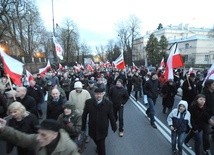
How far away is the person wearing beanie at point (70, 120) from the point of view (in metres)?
3.14

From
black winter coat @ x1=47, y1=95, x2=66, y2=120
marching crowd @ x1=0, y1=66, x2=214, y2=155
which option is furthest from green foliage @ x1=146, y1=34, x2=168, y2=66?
black winter coat @ x1=47, y1=95, x2=66, y2=120

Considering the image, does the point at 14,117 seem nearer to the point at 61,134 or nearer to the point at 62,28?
the point at 61,134

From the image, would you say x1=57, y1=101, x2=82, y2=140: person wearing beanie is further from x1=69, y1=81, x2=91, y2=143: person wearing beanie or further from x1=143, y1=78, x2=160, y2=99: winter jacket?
x1=143, y1=78, x2=160, y2=99: winter jacket

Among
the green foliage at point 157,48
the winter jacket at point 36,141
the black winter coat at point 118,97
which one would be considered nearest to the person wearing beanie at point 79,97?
the black winter coat at point 118,97

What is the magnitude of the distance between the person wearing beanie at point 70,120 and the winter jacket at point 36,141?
80 centimetres

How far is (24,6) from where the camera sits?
75.8 feet

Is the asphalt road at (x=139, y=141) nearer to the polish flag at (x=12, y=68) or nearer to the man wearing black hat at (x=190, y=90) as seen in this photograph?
the man wearing black hat at (x=190, y=90)

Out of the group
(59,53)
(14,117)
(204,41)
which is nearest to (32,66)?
(59,53)

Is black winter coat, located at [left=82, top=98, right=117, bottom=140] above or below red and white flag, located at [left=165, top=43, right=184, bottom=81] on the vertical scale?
below

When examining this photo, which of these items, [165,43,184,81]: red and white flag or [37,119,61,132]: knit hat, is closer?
[37,119,61,132]: knit hat

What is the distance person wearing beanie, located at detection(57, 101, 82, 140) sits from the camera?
314 cm

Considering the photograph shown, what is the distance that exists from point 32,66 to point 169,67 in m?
24.6

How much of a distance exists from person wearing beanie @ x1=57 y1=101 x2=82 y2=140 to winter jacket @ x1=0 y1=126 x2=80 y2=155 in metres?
0.80

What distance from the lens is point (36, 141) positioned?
2.34 metres
